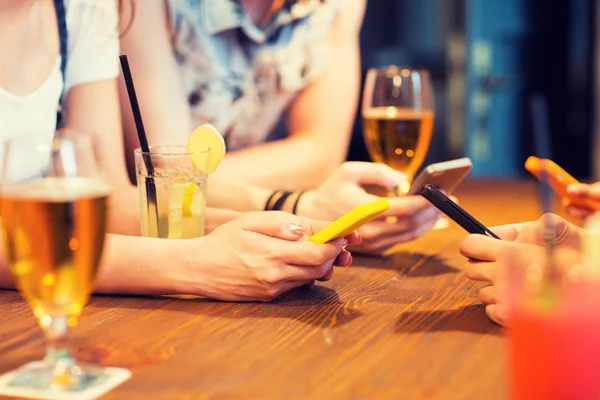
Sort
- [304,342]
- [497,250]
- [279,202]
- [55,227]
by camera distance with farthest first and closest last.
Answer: [279,202]
[497,250]
[304,342]
[55,227]

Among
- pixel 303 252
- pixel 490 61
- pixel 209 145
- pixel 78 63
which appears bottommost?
pixel 490 61

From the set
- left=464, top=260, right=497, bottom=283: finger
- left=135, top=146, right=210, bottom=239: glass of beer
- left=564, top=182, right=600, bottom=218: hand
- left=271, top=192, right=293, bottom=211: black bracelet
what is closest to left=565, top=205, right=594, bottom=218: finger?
left=564, top=182, right=600, bottom=218: hand

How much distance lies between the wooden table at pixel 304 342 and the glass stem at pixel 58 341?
0.05 meters

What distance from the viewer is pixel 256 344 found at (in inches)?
34.8

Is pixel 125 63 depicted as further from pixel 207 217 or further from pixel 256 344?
pixel 256 344

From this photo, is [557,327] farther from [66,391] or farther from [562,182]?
[562,182]

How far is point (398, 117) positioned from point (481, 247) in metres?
0.60

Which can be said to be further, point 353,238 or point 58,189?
point 353,238

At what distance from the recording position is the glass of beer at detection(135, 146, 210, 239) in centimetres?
121

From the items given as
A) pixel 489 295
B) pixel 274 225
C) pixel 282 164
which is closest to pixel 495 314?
pixel 489 295

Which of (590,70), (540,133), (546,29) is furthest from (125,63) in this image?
(546,29)

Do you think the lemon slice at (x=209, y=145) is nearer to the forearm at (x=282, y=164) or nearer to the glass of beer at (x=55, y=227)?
the glass of beer at (x=55, y=227)

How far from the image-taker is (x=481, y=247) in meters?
1.03

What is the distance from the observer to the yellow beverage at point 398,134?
1.58m
